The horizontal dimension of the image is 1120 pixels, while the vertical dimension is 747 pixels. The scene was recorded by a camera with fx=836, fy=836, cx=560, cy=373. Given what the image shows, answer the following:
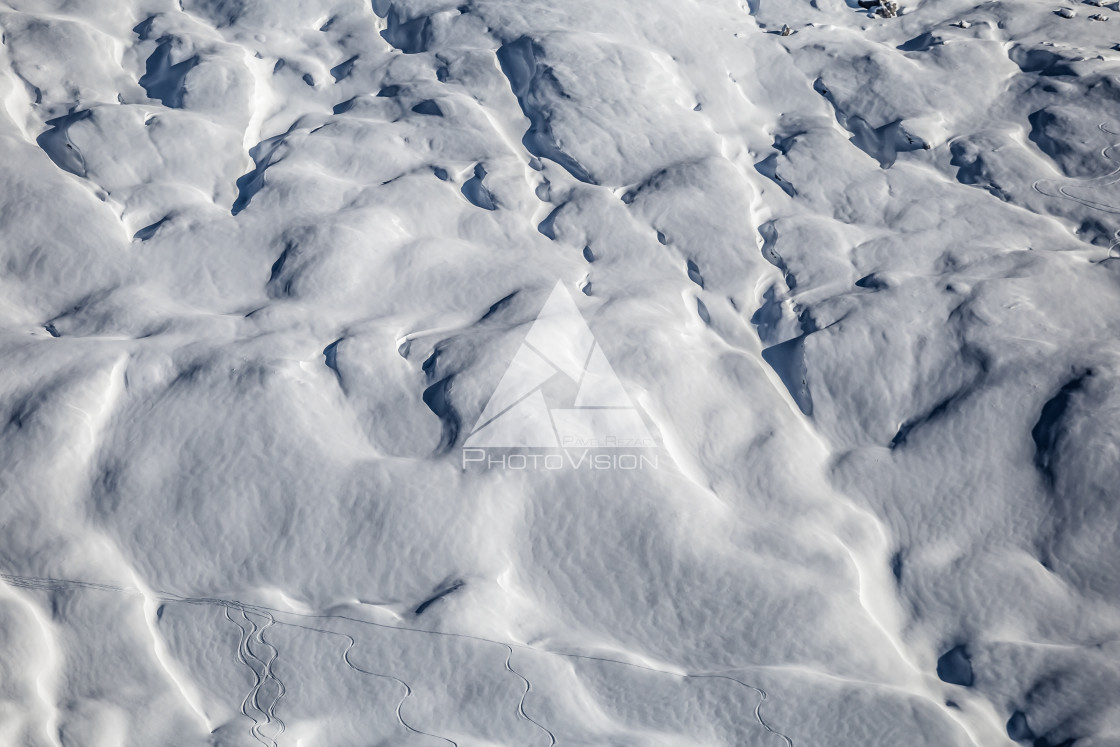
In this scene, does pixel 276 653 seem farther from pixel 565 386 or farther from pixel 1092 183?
pixel 1092 183

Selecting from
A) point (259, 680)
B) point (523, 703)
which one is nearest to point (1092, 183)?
point (523, 703)

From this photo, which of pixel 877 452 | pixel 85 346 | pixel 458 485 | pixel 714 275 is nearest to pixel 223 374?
pixel 85 346

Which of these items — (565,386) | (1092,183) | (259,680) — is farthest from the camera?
(1092,183)

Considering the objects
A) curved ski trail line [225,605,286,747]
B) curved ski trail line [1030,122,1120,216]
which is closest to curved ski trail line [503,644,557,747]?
curved ski trail line [225,605,286,747]

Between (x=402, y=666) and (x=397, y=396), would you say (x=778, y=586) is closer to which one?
(x=402, y=666)

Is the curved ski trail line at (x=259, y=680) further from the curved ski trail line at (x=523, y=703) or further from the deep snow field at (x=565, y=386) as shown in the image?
the curved ski trail line at (x=523, y=703)

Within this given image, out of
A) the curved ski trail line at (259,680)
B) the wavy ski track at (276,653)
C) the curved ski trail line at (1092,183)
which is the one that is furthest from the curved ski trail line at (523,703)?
the curved ski trail line at (1092,183)
